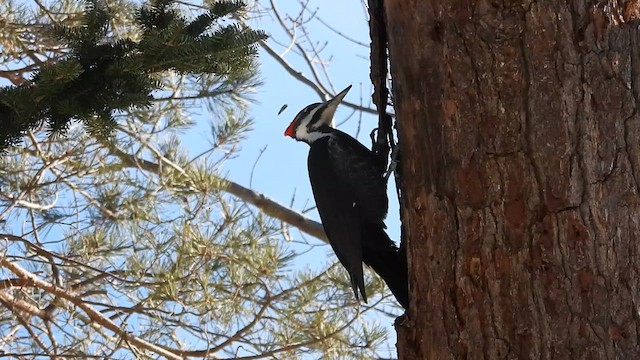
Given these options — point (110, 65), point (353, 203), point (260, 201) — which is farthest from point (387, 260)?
point (260, 201)

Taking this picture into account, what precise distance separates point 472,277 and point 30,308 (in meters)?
2.18

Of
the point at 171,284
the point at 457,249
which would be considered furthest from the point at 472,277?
the point at 171,284

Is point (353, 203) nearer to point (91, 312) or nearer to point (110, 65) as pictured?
point (110, 65)

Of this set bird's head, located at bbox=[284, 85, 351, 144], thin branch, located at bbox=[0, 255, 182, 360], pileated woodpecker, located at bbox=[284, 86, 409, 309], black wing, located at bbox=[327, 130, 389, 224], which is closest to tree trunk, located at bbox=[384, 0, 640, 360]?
pileated woodpecker, located at bbox=[284, 86, 409, 309]

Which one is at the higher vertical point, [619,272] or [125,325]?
[125,325]

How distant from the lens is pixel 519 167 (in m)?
1.47

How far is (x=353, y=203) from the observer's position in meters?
2.52

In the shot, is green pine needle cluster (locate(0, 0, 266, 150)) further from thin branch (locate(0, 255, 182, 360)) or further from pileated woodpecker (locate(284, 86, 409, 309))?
thin branch (locate(0, 255, 182, 360))

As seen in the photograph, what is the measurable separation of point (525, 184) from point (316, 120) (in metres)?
1.61

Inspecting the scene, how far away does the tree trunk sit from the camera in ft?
4.51

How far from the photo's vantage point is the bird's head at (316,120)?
2.97 metres

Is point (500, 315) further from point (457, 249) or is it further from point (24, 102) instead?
point (24, 102)

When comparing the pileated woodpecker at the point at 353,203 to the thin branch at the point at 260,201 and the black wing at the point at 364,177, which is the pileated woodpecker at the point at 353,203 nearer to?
the black wing at the point at 364,177

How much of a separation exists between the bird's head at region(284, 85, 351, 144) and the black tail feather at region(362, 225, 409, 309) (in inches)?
21.7
